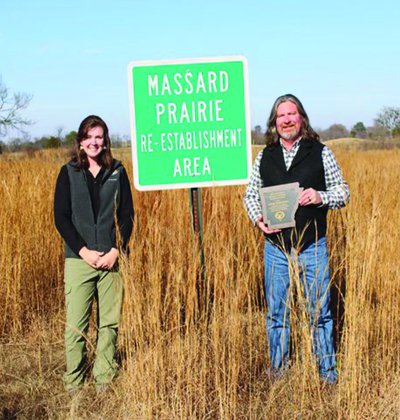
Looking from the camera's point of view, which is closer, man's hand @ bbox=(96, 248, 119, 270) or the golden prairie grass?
the golden prairie grass

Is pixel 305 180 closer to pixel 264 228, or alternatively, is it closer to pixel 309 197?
pixel 309 197

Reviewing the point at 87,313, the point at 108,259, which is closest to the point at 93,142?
the point at 108,259

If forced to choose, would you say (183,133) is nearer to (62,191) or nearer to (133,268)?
(62,191)

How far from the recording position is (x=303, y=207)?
8.26 ft

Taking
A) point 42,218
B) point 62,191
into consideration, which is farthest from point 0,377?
point 42,218

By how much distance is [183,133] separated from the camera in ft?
10.2

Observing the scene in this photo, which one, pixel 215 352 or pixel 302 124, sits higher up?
pixel 302 124

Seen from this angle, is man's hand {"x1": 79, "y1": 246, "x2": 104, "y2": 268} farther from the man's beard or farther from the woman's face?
the man's beard

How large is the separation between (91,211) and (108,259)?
0.25m

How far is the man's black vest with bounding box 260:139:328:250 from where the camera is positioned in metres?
2.52

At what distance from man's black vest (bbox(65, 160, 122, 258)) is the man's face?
827 mm

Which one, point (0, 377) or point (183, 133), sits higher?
point (183, 133)

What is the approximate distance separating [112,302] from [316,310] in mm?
1010

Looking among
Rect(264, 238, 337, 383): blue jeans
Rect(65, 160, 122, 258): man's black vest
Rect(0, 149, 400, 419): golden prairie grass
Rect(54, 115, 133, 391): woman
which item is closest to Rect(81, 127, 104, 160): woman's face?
Rect(54, 115, 133, 391): woman
